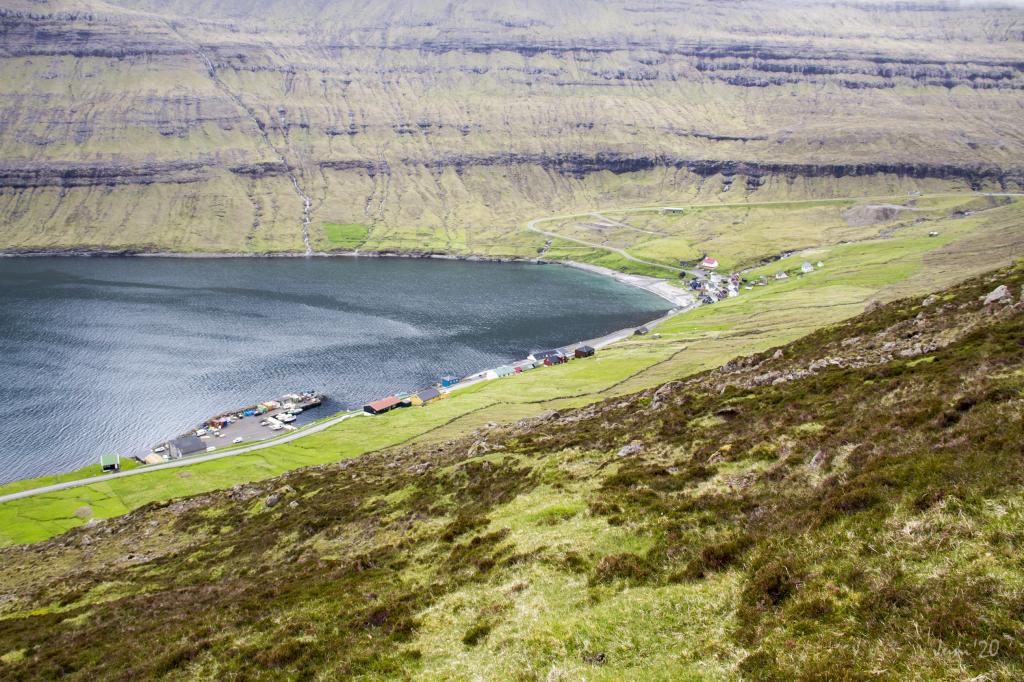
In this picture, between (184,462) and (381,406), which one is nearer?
(184,462)

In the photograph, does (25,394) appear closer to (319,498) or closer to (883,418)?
(319,498)

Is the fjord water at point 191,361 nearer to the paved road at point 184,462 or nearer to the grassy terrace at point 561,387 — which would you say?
the paved road at point 184,462

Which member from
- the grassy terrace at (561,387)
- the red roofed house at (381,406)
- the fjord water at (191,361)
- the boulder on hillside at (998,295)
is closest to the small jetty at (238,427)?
the fjord water at (191,361)

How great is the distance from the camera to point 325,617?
26891 millimetres

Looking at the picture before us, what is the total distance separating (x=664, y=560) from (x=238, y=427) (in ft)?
355

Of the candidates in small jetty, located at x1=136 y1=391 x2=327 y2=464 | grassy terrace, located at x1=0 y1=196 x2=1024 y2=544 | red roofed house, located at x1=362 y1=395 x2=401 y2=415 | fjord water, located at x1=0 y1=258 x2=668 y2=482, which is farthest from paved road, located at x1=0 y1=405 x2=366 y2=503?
fjord water, located at x1=0 y1=258 x2=668 y2=482

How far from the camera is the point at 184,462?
95.3 m

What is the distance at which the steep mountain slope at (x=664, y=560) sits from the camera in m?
16.5

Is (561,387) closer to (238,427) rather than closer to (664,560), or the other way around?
(238,427)

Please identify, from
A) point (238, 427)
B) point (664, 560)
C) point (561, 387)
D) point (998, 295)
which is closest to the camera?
point (664, 560)

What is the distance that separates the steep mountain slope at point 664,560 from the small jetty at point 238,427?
4793 cm

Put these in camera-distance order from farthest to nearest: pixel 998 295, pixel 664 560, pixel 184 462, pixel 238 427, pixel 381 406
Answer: pixel 381 406 → pixel 238 427 → pixel 184 462 → pixel 998 295 → pixel 664 560

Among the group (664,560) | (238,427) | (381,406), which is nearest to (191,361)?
(238,427)

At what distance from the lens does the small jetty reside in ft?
335
